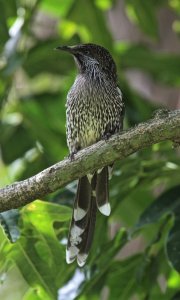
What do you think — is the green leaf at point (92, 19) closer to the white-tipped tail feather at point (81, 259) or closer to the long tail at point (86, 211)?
the long tail at point (86, 211)

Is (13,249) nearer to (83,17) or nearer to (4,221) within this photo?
(4,221)

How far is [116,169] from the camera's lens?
15.0 feet

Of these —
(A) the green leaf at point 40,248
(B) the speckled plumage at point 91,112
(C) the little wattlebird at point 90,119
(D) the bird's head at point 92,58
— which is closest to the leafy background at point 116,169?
(A) the green leaf at point 40,248

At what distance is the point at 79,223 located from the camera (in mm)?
4098

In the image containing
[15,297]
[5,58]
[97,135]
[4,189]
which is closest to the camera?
[4,189]

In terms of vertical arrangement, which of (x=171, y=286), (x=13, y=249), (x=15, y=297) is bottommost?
(x=15, y=297)

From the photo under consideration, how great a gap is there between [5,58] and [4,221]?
85.6 inches

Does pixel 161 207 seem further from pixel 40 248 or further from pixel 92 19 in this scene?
pixel 92 19

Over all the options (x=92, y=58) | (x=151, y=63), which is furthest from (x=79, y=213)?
(x=151, y=63)

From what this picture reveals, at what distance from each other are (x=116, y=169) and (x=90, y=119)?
1.26 ft

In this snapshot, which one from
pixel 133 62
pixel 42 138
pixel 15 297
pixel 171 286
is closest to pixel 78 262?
pixel 171 286

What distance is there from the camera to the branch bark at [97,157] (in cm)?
329

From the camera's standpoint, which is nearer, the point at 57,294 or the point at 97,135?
the point at 57,294

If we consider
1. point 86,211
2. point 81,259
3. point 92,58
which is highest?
point 92,58
